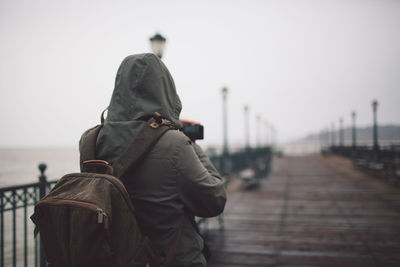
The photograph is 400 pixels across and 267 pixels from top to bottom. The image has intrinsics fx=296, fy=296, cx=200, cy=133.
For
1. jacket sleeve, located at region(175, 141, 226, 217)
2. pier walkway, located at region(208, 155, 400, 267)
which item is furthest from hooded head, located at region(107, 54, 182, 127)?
pier walkway, located at region(208, 155, 400, 267)

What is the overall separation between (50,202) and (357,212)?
680 centimetres

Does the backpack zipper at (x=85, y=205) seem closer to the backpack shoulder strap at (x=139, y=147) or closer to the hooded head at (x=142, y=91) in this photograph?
the backpack shoulder strap at (x=139, y=147)

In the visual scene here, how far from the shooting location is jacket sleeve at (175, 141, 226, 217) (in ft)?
4.85

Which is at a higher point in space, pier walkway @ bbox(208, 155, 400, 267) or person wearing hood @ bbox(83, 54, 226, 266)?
person wearing hood @ bbox(83, 54, 226, 266)

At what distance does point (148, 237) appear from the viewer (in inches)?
60.7

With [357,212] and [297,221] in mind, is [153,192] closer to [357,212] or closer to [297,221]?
[297,221]

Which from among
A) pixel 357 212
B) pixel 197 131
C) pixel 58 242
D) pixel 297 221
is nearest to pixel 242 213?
pixel 297 221

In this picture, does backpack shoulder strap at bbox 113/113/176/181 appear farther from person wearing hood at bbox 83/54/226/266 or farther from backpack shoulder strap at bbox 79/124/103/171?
backpack shoulder strap at bbox 79/124/103/171

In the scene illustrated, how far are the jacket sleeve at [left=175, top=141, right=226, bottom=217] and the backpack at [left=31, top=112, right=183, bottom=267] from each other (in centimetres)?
17

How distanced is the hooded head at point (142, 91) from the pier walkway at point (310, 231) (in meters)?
3.02

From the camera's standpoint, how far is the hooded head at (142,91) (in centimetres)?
157

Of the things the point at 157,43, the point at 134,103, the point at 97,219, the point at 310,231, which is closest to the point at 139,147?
the point at 134,103

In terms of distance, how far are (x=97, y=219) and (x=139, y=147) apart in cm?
39

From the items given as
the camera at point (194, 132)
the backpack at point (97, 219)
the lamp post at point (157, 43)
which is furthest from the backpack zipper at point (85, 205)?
the lamp post at point (157, 43)
